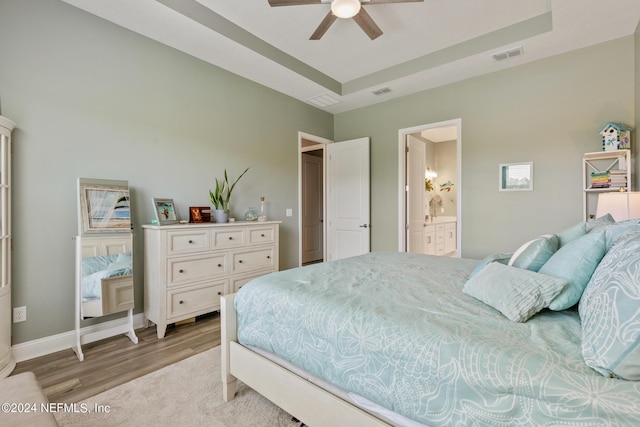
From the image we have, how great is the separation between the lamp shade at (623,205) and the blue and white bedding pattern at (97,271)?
3860mm

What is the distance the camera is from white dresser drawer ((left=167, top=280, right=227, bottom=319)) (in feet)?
8.70

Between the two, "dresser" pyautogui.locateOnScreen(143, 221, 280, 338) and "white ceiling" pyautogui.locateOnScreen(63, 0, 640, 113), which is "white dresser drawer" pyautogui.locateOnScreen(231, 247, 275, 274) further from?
"white ceiling" pyautogui.locateOnScreen(63, 0, 640, 113)

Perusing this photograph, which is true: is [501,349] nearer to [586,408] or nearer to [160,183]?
[586,408]

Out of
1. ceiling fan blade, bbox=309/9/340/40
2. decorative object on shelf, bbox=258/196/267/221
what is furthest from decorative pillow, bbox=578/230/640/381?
decorative object on shelf, bbox=258/196/267/221

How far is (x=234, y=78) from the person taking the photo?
11.6 ft

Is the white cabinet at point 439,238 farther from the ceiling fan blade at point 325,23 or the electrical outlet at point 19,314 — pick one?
the electrical outlet at point 19,314

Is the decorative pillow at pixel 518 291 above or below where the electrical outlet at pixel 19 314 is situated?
above

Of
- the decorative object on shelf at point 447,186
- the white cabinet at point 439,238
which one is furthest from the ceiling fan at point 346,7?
the decorative object on shelf at point 447,186

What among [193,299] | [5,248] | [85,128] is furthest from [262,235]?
[5,248]

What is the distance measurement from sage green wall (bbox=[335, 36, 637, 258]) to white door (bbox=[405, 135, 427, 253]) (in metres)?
0.46

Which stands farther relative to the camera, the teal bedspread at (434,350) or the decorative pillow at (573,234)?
the decorative pillow at (573,234)

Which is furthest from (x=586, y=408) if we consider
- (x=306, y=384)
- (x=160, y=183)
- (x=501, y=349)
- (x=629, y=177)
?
(x=160, y=183)

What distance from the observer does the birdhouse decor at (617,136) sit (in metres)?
2.60

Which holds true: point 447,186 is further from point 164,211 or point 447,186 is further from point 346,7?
point 164,211
